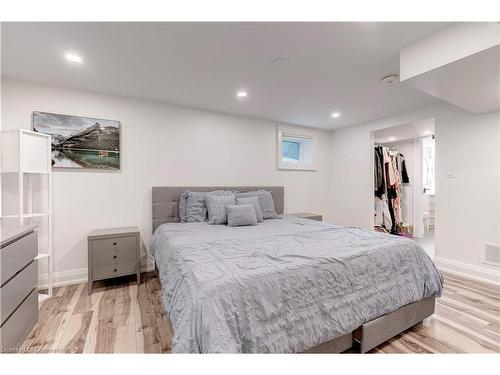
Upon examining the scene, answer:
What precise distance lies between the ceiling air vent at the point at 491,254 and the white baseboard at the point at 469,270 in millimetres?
86

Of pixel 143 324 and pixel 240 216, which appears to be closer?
pixel 143 324

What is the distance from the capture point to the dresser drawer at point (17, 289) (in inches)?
57.2

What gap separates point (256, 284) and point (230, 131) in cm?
280

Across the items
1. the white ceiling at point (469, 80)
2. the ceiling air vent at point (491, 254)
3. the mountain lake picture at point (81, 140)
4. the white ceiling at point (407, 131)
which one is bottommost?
the ceiling air vent at point (491, 254)

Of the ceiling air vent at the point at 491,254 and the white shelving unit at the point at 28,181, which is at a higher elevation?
the white shelving unit at the point at 28,181

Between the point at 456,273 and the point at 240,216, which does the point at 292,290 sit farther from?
the point at 456,273

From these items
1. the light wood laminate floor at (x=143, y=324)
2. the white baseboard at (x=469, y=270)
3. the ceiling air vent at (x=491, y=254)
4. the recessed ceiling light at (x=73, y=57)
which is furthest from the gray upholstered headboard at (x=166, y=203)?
the ceiling air vent at (x=491, y=254)

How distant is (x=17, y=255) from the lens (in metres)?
1.61

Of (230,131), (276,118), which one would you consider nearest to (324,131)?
(276,118)

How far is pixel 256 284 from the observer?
1.25 meters

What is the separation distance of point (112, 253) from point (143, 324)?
0.96 meters

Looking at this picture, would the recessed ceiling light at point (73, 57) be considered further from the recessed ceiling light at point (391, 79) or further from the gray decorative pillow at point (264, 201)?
the recessed ceiling light at point (391, 79)

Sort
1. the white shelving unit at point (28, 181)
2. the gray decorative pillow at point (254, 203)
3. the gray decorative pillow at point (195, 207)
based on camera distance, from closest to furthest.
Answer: the white shelving unit at point (28, 181) < the gray decorative pillow at point (195, 207) < the gray decorative pillow at point (254, 203)

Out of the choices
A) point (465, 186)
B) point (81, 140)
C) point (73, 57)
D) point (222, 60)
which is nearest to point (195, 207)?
point (81, 140)
